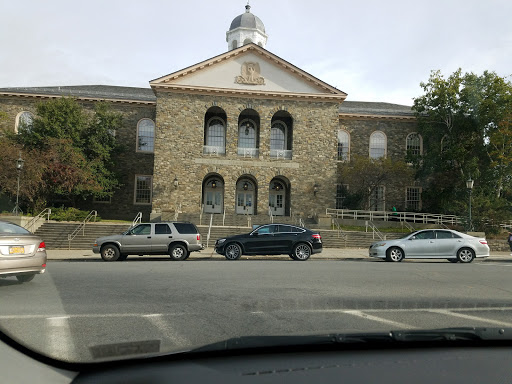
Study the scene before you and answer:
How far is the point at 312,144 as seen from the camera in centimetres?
3669

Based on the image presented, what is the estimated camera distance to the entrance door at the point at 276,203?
37969 millimetres

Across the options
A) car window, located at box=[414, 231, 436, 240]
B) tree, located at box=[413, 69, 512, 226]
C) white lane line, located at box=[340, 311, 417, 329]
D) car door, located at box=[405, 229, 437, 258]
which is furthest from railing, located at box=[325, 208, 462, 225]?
white lane line, located at box=[340, 311, 417, 329]

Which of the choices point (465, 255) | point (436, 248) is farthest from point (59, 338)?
point (465, 255)

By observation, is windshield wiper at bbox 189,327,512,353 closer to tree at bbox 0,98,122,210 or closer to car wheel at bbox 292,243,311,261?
car wheel at bbox 292,243,311,261

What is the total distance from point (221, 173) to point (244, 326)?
30.3 metres

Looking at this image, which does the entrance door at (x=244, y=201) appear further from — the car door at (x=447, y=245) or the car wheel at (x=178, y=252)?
the car door at (x=447, y=245)

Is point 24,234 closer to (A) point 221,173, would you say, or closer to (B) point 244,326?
(B) point 244,326

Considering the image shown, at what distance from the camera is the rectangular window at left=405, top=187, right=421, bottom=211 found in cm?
4169

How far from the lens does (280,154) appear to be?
37031 millimetres

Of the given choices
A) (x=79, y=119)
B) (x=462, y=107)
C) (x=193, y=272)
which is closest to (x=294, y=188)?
(x=462, y=107)

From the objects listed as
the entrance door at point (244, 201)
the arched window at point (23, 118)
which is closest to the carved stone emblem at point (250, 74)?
the entrance door at point (244, 201)

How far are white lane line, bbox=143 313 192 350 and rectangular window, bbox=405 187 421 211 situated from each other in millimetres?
38039

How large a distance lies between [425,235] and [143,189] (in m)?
27.1

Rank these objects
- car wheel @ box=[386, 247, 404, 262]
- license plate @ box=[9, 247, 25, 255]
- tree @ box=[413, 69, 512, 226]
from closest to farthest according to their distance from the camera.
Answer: license plate @ box=[9, 247, 25, 255], car wheel @ box=[386, 247, 404, 262], tree @ box=[413, 69, 512, 226]
